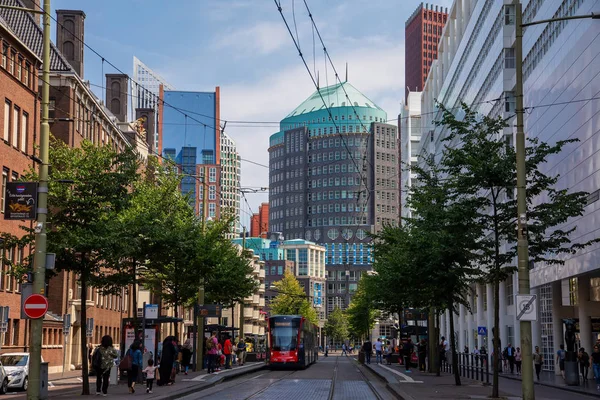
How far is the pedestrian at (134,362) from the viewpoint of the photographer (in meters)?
29.3

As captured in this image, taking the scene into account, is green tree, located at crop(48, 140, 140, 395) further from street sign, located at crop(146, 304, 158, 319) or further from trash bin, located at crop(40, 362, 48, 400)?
street sign, located at crop(146, 304, 158, 319)

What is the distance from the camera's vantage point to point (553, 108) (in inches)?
1727

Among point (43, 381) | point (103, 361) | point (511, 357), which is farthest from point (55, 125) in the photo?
point (43, 381)

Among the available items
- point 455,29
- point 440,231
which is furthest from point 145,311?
point 455,29

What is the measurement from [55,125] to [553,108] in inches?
1350

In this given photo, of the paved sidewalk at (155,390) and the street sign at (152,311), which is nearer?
the paved sidewalk at (155,390)

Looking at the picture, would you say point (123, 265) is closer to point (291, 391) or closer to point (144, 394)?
point (144, 394)

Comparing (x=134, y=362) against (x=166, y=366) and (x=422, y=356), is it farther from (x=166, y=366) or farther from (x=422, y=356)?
(x=422, y=356)

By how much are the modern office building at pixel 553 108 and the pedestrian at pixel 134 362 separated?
42.7 ft

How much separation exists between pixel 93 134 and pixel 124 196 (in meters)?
43.8

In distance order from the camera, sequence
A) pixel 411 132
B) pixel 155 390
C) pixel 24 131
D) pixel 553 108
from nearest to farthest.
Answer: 1. pixel 155 390
2. pixel 553 108
3. pixel 24 131
4. pixel 411 132

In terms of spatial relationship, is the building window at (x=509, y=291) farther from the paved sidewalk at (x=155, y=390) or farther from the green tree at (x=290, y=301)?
the green tree at (x=290, y=301)

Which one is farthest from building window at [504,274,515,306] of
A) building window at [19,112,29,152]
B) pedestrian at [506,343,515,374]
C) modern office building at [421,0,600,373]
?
building window at [19,112,29,152]

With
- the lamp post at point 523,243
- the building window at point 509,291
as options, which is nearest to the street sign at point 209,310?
the building window at point 509,291
